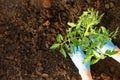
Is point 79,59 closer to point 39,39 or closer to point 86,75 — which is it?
point 86,75

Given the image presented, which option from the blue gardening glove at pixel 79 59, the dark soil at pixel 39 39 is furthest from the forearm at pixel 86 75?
the dark soil at pixel 39 39

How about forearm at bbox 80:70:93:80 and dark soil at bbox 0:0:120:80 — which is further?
dark soil at bbox 0:0:120:80

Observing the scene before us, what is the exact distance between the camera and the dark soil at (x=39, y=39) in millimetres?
1814

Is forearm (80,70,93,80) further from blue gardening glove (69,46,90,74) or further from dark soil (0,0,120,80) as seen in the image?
dark soil (0,0,120,80)

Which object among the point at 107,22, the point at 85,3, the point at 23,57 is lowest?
the point at 23,57

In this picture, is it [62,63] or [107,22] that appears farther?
[107,22]

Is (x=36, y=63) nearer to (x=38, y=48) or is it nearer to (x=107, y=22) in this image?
(x=38, y=48)

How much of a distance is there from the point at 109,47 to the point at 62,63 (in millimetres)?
348

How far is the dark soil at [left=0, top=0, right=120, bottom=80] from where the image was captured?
1814mm

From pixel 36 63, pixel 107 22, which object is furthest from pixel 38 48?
pixel 107 22

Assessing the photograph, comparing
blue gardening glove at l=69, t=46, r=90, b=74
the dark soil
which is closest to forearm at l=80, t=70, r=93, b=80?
blue gardening glove at l=69, t=46, r=90, b=74

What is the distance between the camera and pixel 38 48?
1.85m

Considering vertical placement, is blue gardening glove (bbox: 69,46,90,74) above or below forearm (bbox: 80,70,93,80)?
above

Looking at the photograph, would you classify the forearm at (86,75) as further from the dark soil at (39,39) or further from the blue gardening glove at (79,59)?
the dark soil at (39,39)
